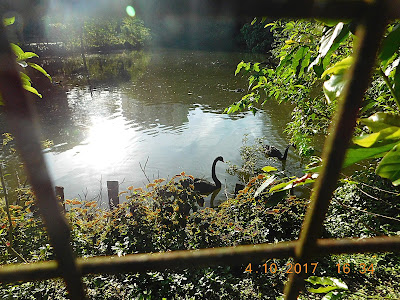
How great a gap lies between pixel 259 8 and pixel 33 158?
35cm

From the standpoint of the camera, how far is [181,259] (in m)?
0.42

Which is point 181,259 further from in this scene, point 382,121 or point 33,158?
point 382,121

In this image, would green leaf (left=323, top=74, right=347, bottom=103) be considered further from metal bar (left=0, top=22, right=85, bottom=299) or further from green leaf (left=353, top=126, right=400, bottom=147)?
metal bar (left=0, top=22, right=85, bottom=299)

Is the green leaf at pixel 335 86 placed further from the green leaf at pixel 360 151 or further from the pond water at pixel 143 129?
the pond water at pixel 143 129

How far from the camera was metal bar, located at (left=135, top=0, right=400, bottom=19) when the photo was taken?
0.31 meters

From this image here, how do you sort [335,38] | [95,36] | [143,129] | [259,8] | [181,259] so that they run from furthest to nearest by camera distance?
[95,36] < [143,129] < [335,38] < [181,259] < [259,8]

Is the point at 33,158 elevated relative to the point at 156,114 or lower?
elevated

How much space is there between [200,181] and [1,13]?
702cm

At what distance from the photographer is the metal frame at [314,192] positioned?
1.04ft

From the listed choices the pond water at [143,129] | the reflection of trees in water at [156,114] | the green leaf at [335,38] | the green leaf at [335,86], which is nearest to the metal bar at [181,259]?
the green leaf at [335,86]

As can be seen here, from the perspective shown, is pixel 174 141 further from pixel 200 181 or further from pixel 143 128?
pixel 200 181

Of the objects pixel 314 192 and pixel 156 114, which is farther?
pixel 156 114

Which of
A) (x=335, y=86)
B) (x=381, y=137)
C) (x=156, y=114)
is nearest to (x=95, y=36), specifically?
(x=156, y=114)

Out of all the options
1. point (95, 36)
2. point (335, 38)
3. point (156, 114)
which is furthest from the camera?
point (95, 36)
